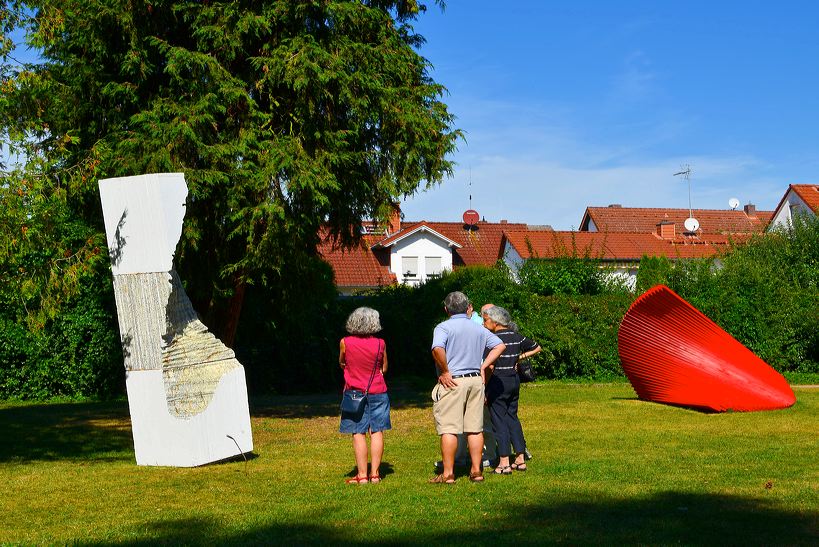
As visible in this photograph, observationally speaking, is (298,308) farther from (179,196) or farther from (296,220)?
(179,196)

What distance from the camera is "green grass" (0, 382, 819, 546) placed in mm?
6750

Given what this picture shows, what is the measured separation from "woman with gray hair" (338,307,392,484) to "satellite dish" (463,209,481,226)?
154 ft

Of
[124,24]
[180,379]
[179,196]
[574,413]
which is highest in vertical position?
[124,24]

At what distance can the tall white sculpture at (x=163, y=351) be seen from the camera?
1050 centimetres

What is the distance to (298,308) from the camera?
18.8 metres

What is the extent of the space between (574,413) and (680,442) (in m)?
3.99

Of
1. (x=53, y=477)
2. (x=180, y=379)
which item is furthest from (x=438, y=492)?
(x=53, y=477)

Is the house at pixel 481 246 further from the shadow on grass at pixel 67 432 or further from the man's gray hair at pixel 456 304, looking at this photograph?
the man's gray hair at pixel 456 304

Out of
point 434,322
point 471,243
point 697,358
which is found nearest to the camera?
point 697,358

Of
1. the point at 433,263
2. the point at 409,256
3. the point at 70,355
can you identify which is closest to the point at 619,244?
the point at 433,263

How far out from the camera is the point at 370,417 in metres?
8.88

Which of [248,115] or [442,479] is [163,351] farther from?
[248,115]

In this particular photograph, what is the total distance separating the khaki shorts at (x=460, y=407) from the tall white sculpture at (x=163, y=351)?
2.97m

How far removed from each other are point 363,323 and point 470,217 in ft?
155
